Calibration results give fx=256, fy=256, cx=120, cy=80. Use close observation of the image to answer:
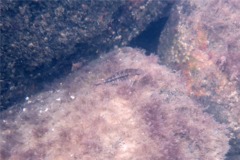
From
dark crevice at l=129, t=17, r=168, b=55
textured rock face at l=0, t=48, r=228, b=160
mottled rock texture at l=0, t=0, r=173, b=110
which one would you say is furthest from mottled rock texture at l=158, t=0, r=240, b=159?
mottled rock texture at l=0, t=0, r=173, b=110

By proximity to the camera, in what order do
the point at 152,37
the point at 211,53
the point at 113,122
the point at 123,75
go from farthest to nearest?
1. the point at 152,37
2. the point at 211,53
3. the point at 123,75
4. the point at 113,122

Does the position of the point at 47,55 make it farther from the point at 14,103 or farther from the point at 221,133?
the point at 221,133

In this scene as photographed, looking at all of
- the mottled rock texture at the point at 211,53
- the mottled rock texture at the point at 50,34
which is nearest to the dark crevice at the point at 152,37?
the mottled rock texture at the point at 211,53

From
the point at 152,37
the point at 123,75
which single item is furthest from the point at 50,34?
the point at 152,37

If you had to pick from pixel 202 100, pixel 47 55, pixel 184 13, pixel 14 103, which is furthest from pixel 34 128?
pixel 184 13

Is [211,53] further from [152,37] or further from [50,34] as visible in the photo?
[50,34]

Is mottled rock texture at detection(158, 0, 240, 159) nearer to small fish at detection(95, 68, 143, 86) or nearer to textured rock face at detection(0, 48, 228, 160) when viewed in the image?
textured rock face at detection(0, 48, 228, 160)
